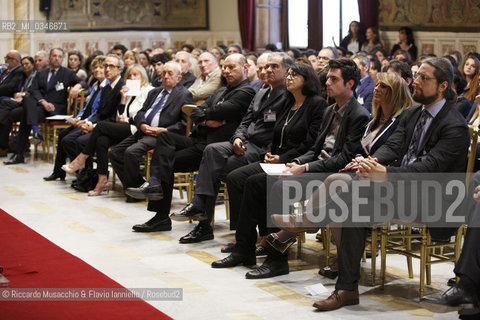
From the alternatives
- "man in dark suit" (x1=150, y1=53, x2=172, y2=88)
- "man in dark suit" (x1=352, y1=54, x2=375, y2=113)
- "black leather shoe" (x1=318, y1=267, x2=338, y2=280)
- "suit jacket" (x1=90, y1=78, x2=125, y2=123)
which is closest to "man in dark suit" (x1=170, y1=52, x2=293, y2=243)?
"black leather shoe" (x1=318, y1=267, x2=338, y2=280)

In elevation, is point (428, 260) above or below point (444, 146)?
below

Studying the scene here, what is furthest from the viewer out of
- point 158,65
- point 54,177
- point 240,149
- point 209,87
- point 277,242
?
point 158,65

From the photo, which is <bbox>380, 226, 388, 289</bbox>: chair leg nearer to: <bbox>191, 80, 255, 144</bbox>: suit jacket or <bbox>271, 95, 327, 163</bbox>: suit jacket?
<bbox>271, 95, 327, 163</bbox>: suit jacket

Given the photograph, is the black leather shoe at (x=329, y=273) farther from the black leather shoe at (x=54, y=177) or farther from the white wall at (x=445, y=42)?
the white wall at (x=445, y=42)

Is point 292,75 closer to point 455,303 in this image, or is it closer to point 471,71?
Answer: point 455,303

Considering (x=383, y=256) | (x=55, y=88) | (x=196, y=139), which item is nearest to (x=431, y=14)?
(x=55, y=88)

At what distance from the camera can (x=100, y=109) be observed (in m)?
7.59

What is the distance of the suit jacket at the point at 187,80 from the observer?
25.6 feet

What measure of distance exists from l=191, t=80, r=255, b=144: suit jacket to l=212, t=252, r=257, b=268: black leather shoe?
1.34m

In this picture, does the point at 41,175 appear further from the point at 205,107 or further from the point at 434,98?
the point at 434,98

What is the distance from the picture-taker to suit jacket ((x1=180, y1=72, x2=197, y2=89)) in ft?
25.6

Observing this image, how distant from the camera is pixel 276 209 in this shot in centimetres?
464

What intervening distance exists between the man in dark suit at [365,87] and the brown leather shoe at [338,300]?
2830mm

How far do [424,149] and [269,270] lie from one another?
1.22m
